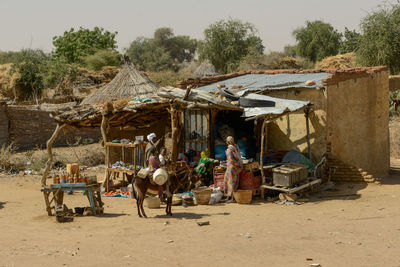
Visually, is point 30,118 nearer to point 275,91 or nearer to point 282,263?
point 275,91

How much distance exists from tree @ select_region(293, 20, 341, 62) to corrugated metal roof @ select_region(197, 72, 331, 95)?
32.5 metres

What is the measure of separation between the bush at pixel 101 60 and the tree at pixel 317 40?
1869 centimetres

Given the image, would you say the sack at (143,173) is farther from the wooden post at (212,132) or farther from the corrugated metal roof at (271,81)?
the corrugated metal roof at (271,81)

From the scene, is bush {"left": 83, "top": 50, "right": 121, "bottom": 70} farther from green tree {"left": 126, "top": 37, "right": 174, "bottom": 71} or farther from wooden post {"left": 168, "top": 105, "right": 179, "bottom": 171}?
wooden post {"left": 168, "top": 105, "right": 179, "bottom": 171}

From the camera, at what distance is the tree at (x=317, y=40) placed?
154 ft

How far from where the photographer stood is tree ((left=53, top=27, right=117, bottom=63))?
45.2 m

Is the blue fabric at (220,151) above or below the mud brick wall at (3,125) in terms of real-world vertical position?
below

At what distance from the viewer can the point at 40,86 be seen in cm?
3133

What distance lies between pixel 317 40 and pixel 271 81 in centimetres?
3528

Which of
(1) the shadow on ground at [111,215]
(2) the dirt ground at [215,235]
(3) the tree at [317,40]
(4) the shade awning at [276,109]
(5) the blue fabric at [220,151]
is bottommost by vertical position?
(2) the dirt ground at [215,235]

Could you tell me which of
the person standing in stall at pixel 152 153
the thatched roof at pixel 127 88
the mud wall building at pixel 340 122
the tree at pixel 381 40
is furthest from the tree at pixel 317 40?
the person standing in stall at pixel 152 153

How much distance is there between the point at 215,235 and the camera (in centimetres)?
802

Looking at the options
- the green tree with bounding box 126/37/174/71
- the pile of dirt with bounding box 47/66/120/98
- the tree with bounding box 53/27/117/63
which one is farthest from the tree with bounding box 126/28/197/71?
the pile of dirt with bounding box 47/66/120/98

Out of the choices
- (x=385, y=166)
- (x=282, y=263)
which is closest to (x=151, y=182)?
(x=282, y=263)
